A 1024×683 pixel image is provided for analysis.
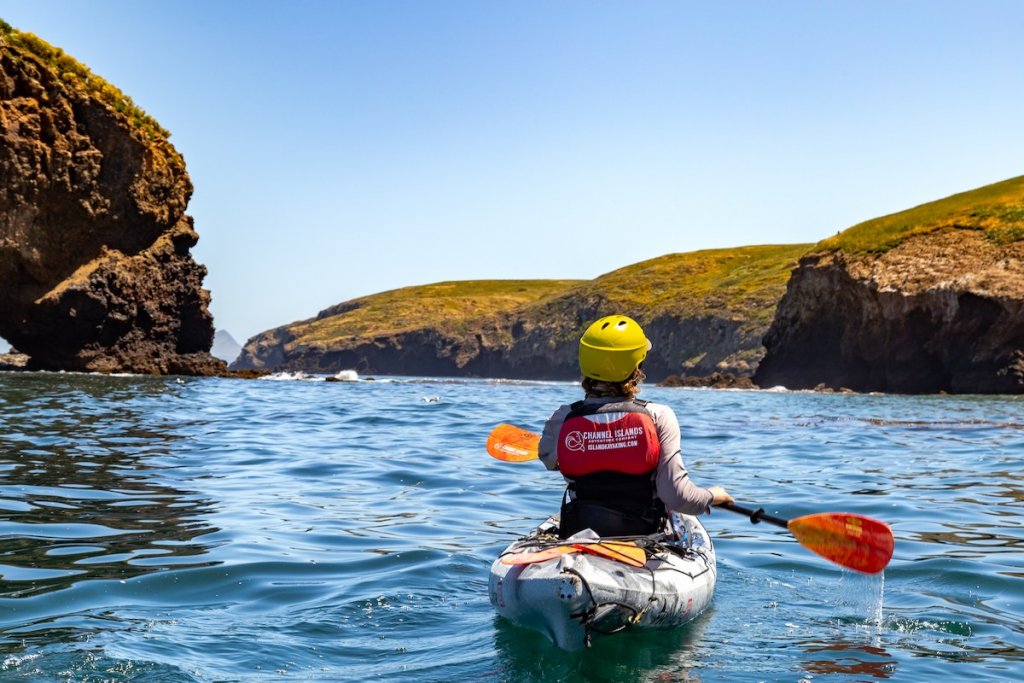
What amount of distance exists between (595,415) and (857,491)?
8373 mm

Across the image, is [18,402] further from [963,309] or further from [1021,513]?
[963,309]

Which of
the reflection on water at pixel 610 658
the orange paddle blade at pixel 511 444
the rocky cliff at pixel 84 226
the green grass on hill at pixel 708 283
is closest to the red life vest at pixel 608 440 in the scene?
the reflection on water at pixel 610 658

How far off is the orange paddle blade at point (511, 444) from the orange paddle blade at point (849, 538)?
9.01ft

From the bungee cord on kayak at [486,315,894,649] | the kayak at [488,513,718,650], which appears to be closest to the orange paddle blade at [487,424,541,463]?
the bungee cord on kayak at [486,315,894,649]

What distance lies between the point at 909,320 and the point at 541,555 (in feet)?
192

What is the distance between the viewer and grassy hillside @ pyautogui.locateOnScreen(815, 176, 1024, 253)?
6278cm

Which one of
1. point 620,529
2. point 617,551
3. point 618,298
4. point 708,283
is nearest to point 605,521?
point 620,529

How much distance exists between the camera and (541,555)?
6246 millimetres

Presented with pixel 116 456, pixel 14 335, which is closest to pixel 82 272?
pixel 14 335

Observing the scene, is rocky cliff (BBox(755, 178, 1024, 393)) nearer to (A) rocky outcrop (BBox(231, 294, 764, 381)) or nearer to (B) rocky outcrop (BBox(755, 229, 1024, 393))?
(B) rocky outcrop (BBox(755, 229, 1024, 393))

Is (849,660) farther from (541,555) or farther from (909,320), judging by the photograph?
(909,320)

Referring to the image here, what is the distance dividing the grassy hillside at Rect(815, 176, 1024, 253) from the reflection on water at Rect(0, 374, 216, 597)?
191 ft

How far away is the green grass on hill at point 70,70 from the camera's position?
50188 millimetres

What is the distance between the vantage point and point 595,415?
6914 mm
